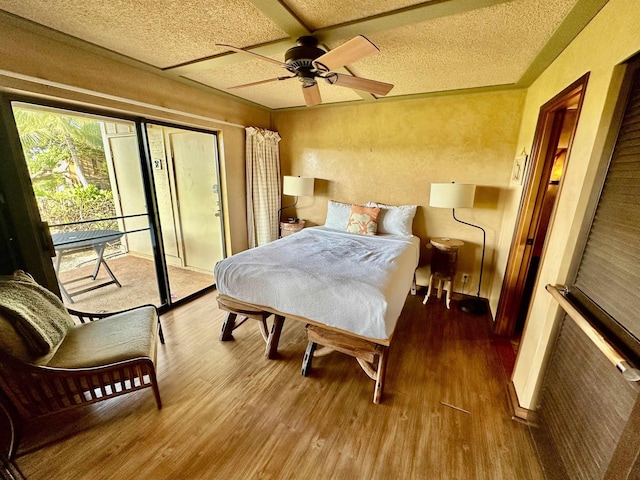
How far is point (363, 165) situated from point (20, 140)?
10.6ft

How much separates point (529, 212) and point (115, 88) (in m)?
3.72

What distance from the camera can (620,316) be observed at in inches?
39.6

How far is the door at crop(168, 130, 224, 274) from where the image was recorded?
3.46 metres

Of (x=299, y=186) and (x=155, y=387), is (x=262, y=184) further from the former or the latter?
(x=155, y=387)

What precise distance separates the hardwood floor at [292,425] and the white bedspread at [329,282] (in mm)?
521

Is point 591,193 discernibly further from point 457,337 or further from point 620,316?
point 457,337

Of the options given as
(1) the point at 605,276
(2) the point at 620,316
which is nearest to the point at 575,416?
(2) the point at 620,316

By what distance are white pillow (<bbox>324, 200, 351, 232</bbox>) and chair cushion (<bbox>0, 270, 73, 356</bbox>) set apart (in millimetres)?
2715

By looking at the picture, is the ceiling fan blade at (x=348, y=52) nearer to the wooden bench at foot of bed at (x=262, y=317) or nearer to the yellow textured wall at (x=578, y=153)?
the yellow textured wall at (x=578, y=153)

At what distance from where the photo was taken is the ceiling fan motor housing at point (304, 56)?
1688 millimetres

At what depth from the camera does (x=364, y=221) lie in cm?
319

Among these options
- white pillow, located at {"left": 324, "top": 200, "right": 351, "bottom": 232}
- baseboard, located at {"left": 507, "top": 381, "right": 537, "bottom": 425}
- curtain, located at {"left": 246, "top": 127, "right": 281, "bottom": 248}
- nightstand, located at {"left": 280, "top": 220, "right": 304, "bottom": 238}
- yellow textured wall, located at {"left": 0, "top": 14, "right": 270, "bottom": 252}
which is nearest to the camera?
baseboard, located at {"left": 507, "top": 381, "right": 537, "bottom": 425}

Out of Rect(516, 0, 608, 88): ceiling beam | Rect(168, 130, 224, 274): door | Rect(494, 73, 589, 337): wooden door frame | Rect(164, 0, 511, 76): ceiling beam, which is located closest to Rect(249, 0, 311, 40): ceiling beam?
Rect(164, 0, 511, 76): ceiling beam

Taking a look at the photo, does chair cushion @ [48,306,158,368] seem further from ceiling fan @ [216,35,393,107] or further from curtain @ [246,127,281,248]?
curtain @ [246,127,281,248]
